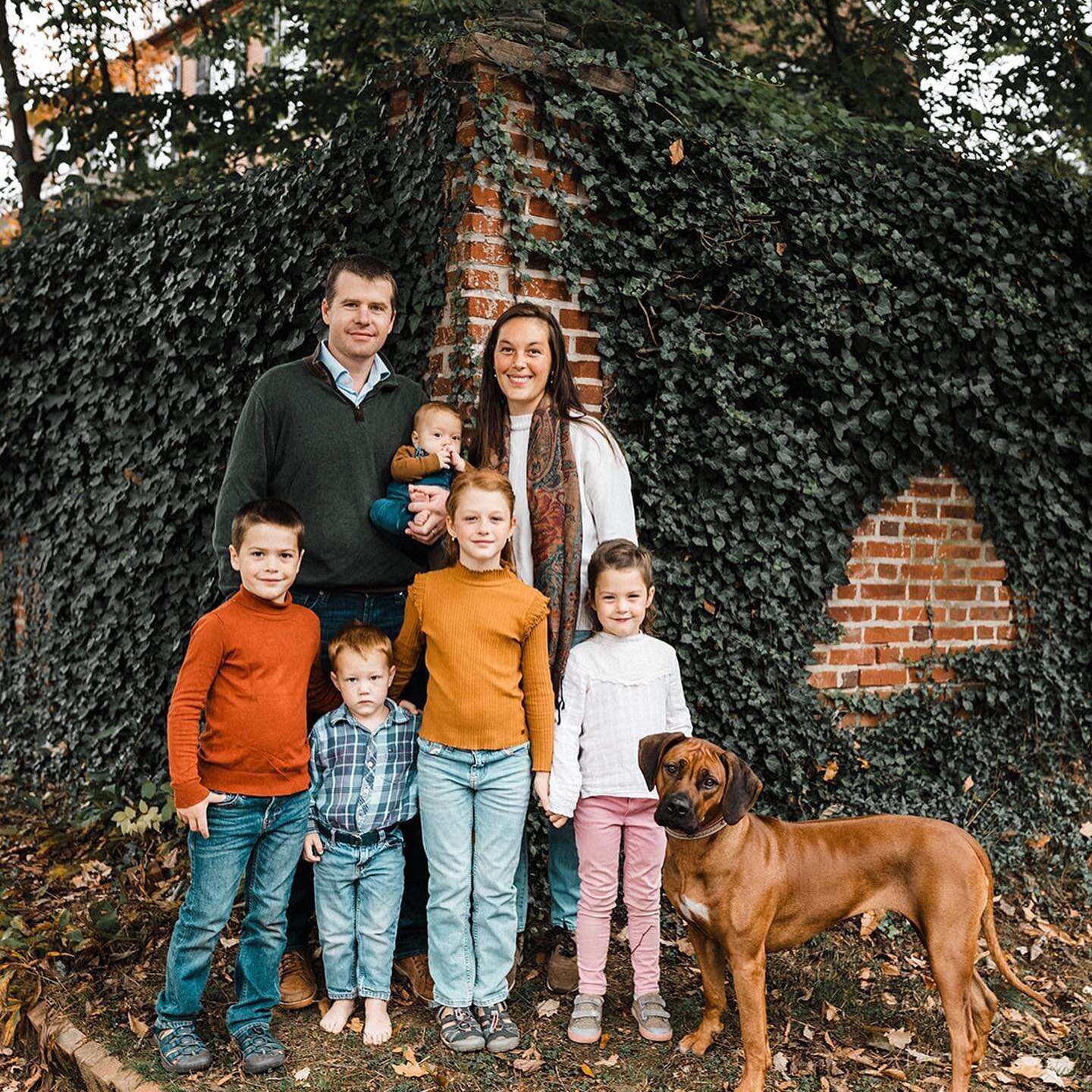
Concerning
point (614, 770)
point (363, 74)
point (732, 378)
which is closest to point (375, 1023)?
point (614, 770)

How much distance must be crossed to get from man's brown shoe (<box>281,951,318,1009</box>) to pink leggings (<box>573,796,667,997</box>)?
97 cm

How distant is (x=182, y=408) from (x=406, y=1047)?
3495 millimetres

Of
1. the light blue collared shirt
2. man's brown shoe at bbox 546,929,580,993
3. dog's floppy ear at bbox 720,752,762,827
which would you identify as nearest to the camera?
dog's floppy ear at bbox 720,752,762,827

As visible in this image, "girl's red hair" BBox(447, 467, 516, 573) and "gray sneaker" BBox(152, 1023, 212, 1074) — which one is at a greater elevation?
"girl's red hair" BBox(447, 467, 516, 573)

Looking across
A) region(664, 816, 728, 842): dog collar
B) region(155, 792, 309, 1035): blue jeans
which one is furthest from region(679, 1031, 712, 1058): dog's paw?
region(155, 792, 309, 1035): blue jeans

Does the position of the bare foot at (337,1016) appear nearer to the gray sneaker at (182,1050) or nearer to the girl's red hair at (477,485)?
the gray sneaker at (182,1050)

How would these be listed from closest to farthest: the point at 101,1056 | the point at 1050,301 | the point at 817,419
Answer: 1. the point at 101,1056
2. the point at 817,419
3. the point at 1050,301

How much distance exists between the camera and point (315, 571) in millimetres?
3686

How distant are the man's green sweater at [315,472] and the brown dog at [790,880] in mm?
1200

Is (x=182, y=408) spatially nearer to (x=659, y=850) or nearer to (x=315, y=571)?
(x=315, y=571)

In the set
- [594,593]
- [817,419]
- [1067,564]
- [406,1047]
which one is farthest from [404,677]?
[1067,564]

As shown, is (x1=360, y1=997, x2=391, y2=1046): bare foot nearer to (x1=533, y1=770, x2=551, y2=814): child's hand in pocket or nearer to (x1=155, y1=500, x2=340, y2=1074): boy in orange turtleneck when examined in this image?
(x1=155, y1=500, x2=340, y2=1074): boy in orange turtleneck

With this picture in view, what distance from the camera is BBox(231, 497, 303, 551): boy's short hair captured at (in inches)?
132

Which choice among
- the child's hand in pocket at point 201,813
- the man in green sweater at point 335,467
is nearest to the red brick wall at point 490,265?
the man in green sweater at point 335,467
